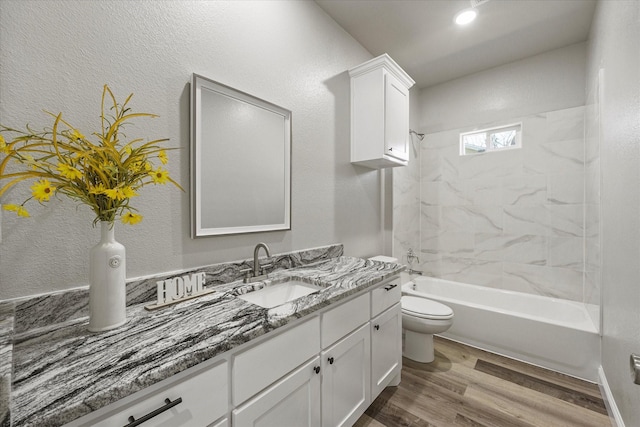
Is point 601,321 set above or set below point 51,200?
below

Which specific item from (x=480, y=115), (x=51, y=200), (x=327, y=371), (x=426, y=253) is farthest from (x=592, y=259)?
(x=51, y=200)

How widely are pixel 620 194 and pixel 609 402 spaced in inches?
53.0

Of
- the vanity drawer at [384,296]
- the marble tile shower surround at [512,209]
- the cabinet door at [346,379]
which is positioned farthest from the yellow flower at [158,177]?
the marble tile shower surround at [512,209]

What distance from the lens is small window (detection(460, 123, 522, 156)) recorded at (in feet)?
9.55

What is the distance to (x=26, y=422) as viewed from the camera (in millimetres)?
520

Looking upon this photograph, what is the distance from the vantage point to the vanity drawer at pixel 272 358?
0.91 meters

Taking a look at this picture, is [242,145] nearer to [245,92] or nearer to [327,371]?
[245,92]

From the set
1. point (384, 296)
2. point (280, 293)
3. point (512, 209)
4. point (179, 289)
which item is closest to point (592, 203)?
point (512, 209)

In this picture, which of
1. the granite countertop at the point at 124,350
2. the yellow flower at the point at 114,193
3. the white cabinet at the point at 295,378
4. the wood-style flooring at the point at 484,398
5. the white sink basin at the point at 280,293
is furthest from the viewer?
the wood-style flooring at the point at 484,398

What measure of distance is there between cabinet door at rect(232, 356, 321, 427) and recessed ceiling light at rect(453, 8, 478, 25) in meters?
2.64

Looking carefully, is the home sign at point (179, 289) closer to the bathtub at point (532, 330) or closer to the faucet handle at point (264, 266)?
the faucet handle at point (264, 266)

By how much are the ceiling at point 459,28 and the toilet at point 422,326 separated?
2.33 m

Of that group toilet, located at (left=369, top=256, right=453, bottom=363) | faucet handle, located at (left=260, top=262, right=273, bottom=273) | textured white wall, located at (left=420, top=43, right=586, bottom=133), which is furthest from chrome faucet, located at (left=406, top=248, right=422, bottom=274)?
faucet handle, located at (left=260, top=262, right=273, bottom=273)

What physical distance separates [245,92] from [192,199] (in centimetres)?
69
